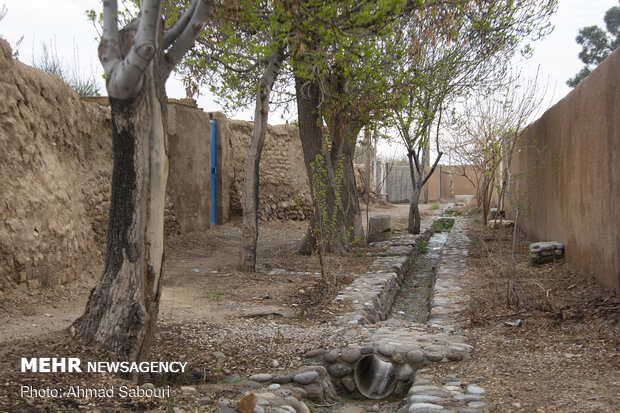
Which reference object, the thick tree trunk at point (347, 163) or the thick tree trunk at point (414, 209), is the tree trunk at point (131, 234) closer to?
the thick tree trunk at point (347, 163)

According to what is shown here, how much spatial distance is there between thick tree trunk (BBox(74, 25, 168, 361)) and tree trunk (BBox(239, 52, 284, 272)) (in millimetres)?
3737

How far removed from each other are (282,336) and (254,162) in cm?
330

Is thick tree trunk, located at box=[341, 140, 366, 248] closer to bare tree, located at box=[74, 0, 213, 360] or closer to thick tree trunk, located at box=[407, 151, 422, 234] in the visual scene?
thick tree trunk, located at box=[407, 151, 422, 234]

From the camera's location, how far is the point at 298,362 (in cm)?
377

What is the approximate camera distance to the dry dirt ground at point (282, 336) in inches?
111

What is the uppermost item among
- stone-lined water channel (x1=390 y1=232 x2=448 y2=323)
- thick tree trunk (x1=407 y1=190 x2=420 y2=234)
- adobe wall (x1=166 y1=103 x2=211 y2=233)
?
adobe wall (x1=166 y1=103 x2=211 y2=233)

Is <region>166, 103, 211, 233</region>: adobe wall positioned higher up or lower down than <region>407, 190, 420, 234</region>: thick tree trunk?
higher up

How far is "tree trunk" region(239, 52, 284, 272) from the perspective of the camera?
6.96 metres

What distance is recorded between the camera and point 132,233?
10.6 feet

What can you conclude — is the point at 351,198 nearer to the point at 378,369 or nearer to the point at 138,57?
the point at 378,369

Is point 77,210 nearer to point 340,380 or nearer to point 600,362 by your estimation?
point 340,380

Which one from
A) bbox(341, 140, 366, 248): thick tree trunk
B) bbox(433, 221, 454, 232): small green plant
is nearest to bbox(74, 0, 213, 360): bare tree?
bbox(341, 140, 366, 248): thick tree trunk

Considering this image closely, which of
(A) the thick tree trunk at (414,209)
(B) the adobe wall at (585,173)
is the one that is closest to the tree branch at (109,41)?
(B) the adobe wall at (585,173)

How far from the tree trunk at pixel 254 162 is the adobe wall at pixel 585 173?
368cm
